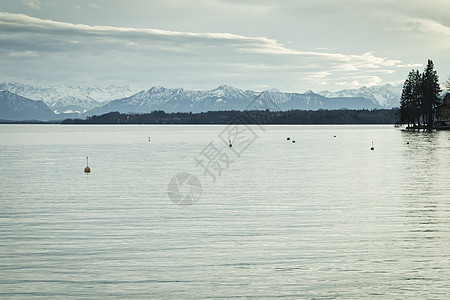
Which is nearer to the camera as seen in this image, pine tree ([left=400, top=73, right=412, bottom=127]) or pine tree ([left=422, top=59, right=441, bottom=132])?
pine tree ([left=422, top=59, right=441, bottom=132])

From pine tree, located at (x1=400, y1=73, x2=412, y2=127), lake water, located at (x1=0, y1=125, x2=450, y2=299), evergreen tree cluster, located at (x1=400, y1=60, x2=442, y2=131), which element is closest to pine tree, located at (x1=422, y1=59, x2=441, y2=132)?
evergreen tree cluster, located at (x1=400, y1=60, x2=442, y2=131)

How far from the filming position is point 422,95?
157 metres

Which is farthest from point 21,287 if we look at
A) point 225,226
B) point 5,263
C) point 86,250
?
point 225,226

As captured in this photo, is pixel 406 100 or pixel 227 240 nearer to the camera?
pixel 227 240

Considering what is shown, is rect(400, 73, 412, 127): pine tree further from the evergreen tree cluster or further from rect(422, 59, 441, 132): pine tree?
rect(422, 59, 441, 132): pine tree

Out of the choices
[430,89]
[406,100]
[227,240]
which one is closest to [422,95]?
[430,89]

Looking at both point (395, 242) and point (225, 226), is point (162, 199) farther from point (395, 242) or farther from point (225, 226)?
point (395, 242)

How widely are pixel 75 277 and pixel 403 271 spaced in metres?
9.99

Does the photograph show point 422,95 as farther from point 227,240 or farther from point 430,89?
point 227,240

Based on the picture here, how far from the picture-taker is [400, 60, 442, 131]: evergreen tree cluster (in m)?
154

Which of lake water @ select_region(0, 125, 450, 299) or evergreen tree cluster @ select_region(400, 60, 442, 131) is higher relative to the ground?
evergreen tree cluster @ select_region(400, 60, 442, 131)

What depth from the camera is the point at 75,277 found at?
51.1 ft

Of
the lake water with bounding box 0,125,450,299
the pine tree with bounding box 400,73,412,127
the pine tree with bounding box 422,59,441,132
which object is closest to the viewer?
the lake water with bounding box 0,125,450,299

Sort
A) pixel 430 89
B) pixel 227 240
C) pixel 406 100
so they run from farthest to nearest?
pixel 406 100 < pixel 430 89 < pixel 227 240
